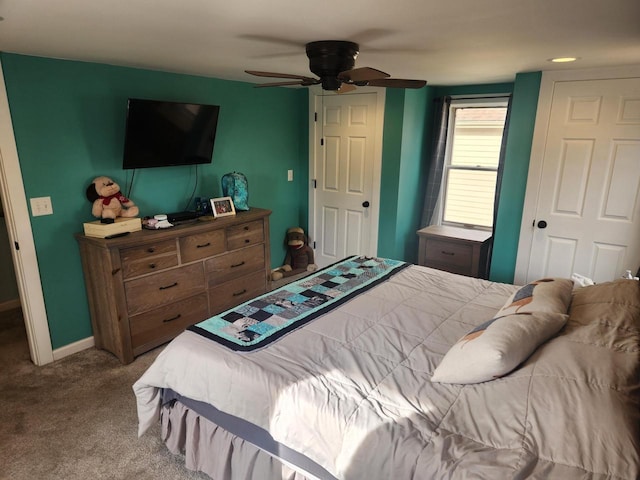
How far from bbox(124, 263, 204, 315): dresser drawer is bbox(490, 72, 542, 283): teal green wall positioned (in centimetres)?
261

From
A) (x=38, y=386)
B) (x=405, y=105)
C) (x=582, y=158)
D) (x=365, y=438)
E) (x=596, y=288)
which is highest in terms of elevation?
(x=405, y=105)

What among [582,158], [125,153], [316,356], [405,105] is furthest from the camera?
[405,105]

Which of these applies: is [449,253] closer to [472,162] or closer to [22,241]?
[472,162]

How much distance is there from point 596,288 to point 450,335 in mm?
763

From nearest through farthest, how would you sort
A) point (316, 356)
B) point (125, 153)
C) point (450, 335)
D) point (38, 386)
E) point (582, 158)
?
point (316, 356), point (450, 335), point (38, 386), point (125, 153), point (582, 158)

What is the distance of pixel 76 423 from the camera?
232 centimetres

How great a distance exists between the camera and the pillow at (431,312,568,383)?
1.43 meters

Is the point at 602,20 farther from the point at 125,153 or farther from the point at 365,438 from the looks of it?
the point at 125,153

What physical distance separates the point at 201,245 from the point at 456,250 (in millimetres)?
2353

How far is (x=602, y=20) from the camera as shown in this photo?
173 cm

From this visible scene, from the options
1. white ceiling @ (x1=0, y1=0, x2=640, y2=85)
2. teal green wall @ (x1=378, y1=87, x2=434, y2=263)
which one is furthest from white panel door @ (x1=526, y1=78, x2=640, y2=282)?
teal green wall @ (x1=378, y1=87, x2=434, y2=263)

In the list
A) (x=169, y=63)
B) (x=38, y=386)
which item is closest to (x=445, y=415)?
(x=38, y=386)

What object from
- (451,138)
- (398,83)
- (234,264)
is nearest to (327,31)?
(398,83)

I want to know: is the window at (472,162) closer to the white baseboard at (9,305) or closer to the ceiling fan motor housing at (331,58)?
the ceiling fan motor housing at (331,58)
